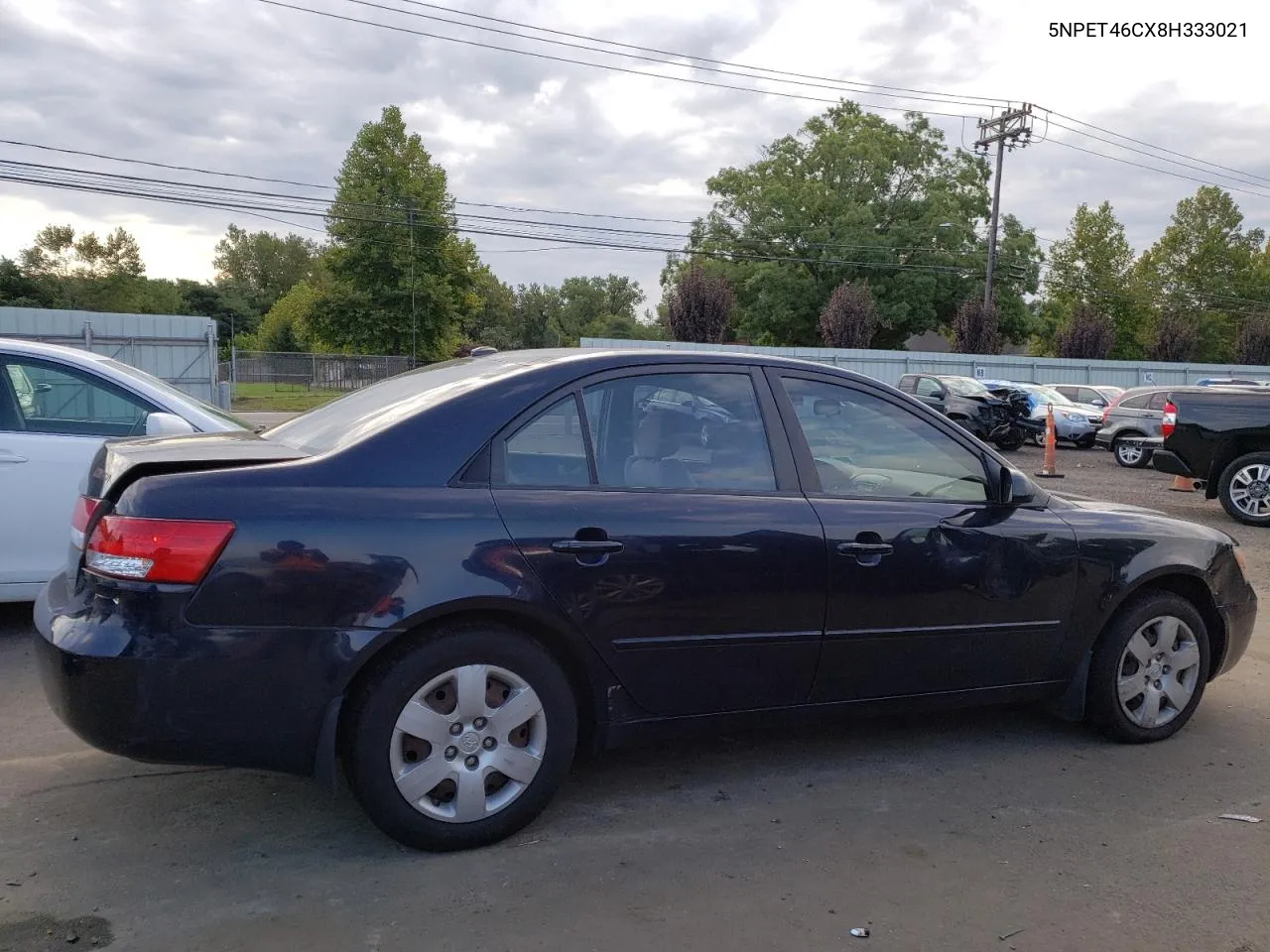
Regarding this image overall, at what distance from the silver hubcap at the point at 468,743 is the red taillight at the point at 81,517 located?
3.82 ft

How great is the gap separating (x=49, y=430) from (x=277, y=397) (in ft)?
122

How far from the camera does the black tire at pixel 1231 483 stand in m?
11.1

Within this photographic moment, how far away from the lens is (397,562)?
307 centimetres

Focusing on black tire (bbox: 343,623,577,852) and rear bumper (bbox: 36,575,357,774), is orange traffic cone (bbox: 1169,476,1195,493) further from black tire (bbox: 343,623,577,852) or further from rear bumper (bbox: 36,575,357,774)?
rear bumper (bbox: 36,575,357,774)

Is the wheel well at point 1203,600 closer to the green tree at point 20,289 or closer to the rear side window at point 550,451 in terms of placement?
the rear side window at point 550,451

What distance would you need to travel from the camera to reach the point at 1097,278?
62.9 meters

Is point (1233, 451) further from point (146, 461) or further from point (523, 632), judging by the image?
point (146, 461)

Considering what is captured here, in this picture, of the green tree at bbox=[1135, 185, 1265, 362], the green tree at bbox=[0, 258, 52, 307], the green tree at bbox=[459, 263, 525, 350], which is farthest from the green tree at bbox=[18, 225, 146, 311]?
the green tree at bbox=[1135, 185, 1265, 362]

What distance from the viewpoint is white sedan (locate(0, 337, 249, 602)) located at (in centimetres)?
546

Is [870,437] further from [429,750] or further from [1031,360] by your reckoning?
[1031,360]

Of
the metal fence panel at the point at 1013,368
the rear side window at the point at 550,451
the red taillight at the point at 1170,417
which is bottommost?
the rear side window at the point at 550,451

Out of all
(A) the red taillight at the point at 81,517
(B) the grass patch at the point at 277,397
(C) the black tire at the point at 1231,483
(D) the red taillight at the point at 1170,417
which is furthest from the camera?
(B) the grass patch at the point at 277,397

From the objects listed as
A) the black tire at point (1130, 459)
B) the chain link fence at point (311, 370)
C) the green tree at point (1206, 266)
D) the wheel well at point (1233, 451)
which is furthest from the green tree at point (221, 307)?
the wheel well at point (1233, 451)

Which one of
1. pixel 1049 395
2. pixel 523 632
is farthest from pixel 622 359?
pixel 1049 395
